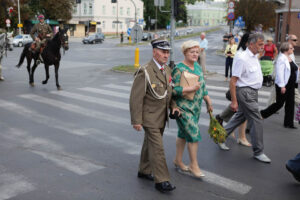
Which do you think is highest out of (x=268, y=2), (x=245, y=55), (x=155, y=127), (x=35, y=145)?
(x=268, y=2)

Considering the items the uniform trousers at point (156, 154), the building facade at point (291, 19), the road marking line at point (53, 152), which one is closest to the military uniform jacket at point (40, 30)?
the road marking line at point (53, 152)

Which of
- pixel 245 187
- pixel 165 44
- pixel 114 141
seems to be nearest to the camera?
pixel 165 44

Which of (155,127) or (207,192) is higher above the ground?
(155,127)

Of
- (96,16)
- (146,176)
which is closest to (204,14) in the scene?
(96,16)

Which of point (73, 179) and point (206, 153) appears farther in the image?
point (206, 153)

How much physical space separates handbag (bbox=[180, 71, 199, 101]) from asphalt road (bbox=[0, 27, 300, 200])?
112 cm

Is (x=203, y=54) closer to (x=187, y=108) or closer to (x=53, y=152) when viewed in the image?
(x=53, y=152)

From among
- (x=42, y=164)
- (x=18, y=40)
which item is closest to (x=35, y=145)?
(x=42, y=164)

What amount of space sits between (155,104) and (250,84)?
1.82 metres

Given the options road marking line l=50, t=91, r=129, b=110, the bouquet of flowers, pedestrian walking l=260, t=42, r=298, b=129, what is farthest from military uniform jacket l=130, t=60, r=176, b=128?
road marking line l=50, t=91, r=129, b=110

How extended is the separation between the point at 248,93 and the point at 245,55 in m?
0.57

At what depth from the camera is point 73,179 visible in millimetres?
4738

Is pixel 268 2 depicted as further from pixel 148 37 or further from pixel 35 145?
pixel 35 145

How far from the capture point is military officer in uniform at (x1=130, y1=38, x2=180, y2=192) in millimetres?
4254
